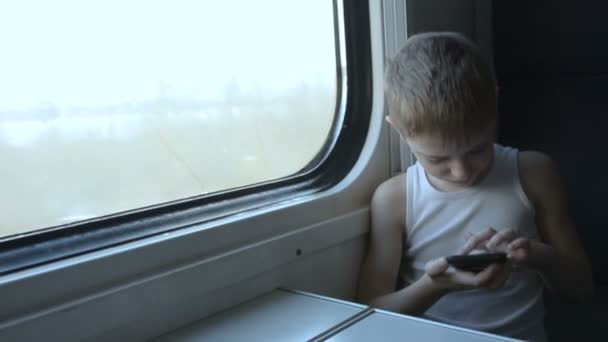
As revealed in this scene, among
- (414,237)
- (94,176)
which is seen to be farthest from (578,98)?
(94,176)

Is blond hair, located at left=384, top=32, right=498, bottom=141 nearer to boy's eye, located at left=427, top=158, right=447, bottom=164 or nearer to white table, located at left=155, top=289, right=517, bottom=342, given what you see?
boy's eye, located at left=427, top=158, right=447, bottom=164

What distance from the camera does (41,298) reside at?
2.35 ft

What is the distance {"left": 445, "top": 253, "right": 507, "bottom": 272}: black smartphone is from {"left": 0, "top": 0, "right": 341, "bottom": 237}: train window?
44 centimetres

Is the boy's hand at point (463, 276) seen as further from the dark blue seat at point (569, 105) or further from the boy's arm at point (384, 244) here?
the dark blue seat at point (569, 105)

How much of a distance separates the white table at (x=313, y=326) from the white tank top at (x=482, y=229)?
0.27 m

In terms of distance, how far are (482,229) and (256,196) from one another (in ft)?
Result: 1.42

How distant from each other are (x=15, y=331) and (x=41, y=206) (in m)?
0.21

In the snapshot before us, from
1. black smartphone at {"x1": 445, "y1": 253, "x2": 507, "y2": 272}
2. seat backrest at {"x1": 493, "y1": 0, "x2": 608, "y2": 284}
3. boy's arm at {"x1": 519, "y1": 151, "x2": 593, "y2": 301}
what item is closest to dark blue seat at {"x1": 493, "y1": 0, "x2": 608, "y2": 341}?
seat backrest at {"x1": 493, "y1": 0, "x2": 608, "y2": 284}

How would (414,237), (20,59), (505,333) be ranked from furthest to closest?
(414,237)
(505,333)
(20,59)


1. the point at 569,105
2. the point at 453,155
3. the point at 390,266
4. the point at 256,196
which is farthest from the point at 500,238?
the point at 569,105

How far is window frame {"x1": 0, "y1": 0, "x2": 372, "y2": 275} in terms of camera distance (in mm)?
798

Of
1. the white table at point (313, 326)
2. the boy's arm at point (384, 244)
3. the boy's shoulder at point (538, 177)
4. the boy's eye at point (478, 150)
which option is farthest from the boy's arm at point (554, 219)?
the white table at point (313, 326)

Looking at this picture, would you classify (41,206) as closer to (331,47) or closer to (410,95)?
(410,95)

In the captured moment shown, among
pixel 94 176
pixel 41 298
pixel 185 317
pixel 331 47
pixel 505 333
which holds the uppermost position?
pixel 331 47
